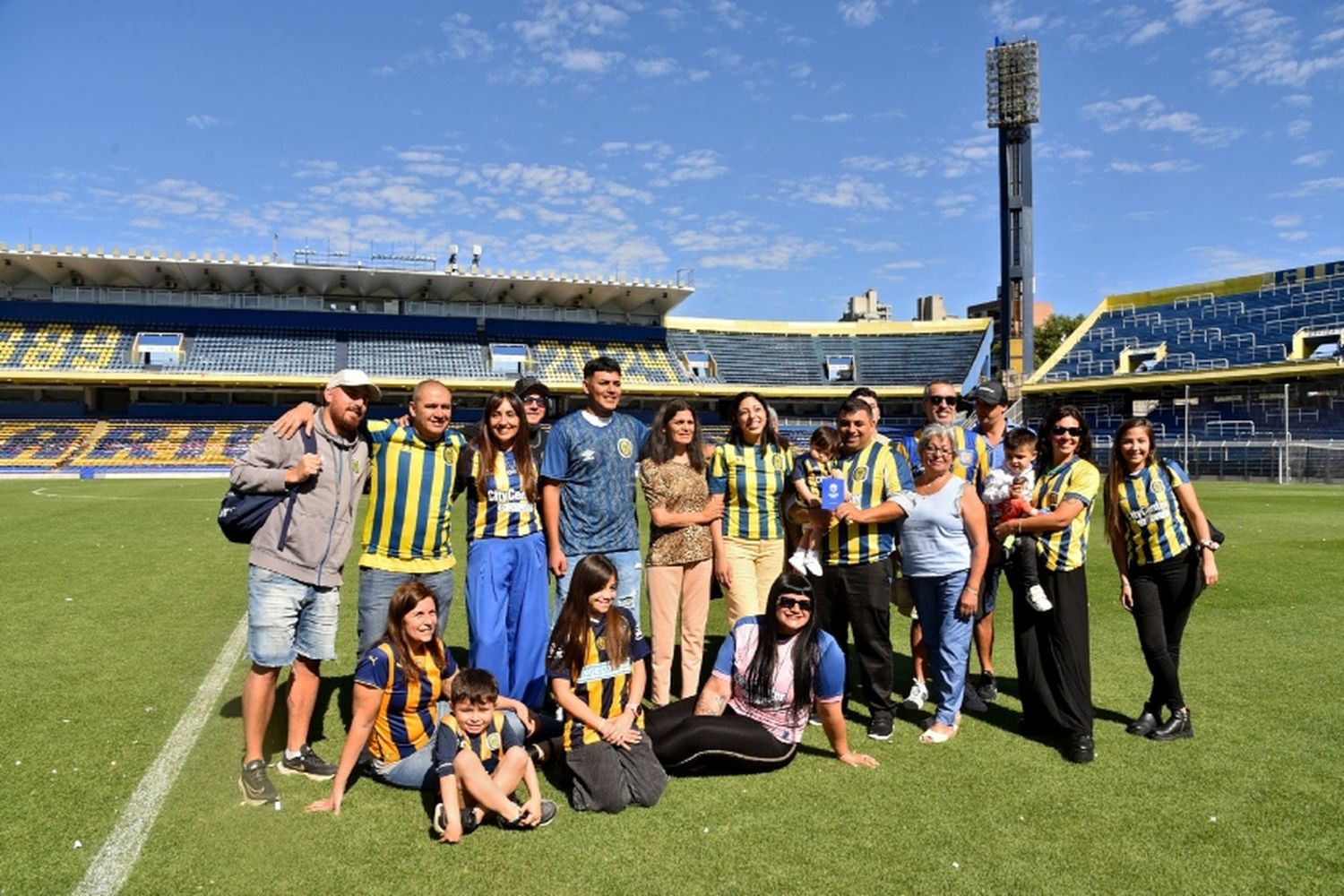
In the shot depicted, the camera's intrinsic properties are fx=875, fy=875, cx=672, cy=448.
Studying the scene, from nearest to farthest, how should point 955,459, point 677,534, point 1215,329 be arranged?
point 677,534
point 955,459
point 1215,329

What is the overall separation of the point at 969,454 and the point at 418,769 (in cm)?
355

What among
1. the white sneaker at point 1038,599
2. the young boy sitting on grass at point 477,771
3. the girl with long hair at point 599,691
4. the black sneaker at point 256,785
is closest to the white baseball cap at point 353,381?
the girl with long hair at point 599,691

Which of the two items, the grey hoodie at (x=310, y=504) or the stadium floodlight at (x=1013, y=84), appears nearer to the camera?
the grey hoodie at (x=310, y=504)

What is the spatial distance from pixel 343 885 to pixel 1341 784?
4118mm

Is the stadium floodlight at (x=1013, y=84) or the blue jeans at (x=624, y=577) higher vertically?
the stadium floodlight at (x=1013, y=84)

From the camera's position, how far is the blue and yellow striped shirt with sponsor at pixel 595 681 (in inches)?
152

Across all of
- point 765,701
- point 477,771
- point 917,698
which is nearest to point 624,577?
point 765,701

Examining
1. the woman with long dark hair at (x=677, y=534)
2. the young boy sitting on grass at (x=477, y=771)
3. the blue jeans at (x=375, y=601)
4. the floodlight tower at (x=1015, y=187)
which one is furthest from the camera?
the floodlight tower at (x=1015, y=187)

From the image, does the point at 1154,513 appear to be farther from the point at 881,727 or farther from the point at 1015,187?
the point at 1015,187

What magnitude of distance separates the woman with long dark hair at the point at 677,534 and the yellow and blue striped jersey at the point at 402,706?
1.33 metres

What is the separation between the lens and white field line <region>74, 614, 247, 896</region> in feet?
9.94

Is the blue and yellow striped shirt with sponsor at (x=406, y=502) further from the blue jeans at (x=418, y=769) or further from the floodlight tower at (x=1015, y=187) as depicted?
the floodlight tower at (x=1015, y=187)

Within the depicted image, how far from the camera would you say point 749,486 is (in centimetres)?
488

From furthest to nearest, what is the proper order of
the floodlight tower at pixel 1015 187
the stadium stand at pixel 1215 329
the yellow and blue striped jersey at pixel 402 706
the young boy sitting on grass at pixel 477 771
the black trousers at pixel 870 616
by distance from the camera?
1. the floodlight tower at pixel 1015 187
2. the stadium stand at pixel 1215 329
3. the black trousers at pixel 870 616
4. the yellow and blue striped jersey at pixel 402 706
5. the young boy sitting on grass at pixel 477 771
